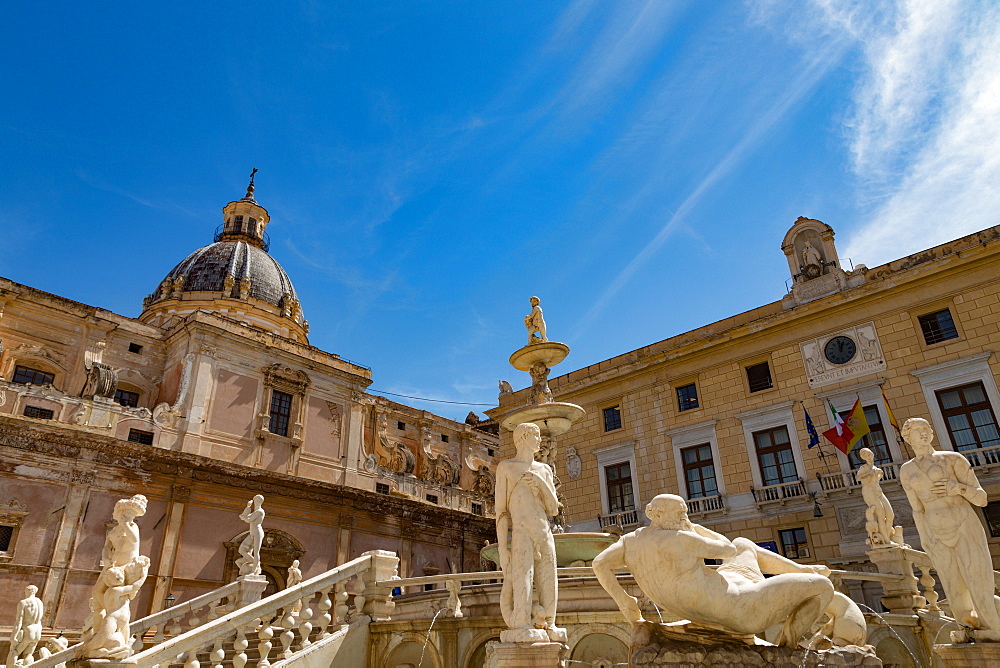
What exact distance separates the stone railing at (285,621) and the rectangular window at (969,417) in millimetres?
16519

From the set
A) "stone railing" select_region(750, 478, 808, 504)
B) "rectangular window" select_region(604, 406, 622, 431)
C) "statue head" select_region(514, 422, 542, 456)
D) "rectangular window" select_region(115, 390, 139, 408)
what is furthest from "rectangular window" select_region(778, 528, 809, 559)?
"rectangular window" select_region(115, 390, 139, 408)

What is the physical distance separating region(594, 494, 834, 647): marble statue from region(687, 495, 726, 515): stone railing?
59.7 ft

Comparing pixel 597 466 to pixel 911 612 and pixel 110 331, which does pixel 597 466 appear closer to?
pixel 911 612

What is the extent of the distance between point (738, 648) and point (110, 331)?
87.6 ft

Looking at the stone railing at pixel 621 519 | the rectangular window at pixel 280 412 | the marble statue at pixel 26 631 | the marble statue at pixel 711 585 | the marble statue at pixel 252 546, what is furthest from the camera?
the rectangular window at pixel 280 412

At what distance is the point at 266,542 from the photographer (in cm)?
2395

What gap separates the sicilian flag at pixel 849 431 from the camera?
18844 mm

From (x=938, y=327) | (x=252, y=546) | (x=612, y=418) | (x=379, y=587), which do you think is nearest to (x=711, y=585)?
(x=379, y=587)

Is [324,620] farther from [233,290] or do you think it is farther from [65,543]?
[233,290]

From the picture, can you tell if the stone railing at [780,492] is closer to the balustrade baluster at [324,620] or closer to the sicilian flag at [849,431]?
the sicilian flag at [849,431]

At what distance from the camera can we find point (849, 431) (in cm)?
1900

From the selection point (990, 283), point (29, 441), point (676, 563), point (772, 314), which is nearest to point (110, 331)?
point (29, 441)

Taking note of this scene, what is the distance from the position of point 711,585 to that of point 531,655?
2359mm

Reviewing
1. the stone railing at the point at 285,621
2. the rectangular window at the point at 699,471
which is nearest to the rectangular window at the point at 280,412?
the rectangular window at the point at 699,471
